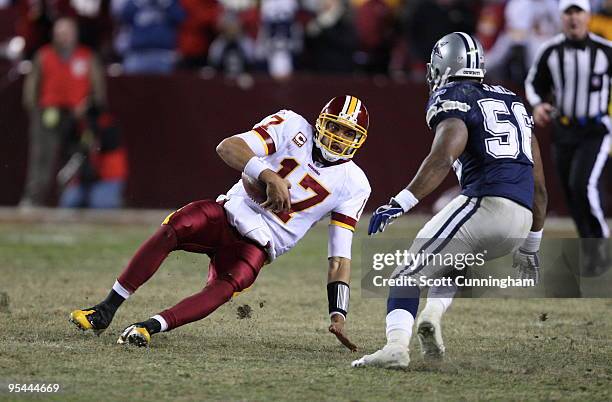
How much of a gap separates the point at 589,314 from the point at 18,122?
25.0 feet

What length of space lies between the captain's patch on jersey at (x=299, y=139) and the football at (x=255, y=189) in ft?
0.95

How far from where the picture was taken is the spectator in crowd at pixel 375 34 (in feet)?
45.3

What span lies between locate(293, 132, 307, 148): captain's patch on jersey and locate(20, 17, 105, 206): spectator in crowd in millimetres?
6767

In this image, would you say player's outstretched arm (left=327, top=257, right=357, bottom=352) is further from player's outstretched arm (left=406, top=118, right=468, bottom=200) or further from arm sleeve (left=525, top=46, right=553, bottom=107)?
arm sleeve (left=525, top=46, right=553, bottom=107)

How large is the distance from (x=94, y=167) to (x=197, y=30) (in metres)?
2.01

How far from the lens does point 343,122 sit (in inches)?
243

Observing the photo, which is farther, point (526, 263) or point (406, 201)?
point (526, 263)

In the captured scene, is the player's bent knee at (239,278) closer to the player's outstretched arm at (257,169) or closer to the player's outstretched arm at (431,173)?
the player's outstretched arm at (257,169)

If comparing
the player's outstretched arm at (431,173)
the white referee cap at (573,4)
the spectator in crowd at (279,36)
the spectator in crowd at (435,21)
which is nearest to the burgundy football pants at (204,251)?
the player's outstretched arm at (431,173)

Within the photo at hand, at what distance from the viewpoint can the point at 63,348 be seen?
18.9ft

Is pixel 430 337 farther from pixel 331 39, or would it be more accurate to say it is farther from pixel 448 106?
pixel 331 39

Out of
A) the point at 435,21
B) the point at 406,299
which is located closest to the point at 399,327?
the point at 406,299

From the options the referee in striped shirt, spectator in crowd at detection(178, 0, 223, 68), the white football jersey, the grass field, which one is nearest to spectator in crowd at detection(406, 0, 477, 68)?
spectator in crowd at detection(178, 0, 223, 68)

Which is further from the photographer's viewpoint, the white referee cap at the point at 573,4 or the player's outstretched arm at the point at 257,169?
the white referee cap at the point at 573,4
